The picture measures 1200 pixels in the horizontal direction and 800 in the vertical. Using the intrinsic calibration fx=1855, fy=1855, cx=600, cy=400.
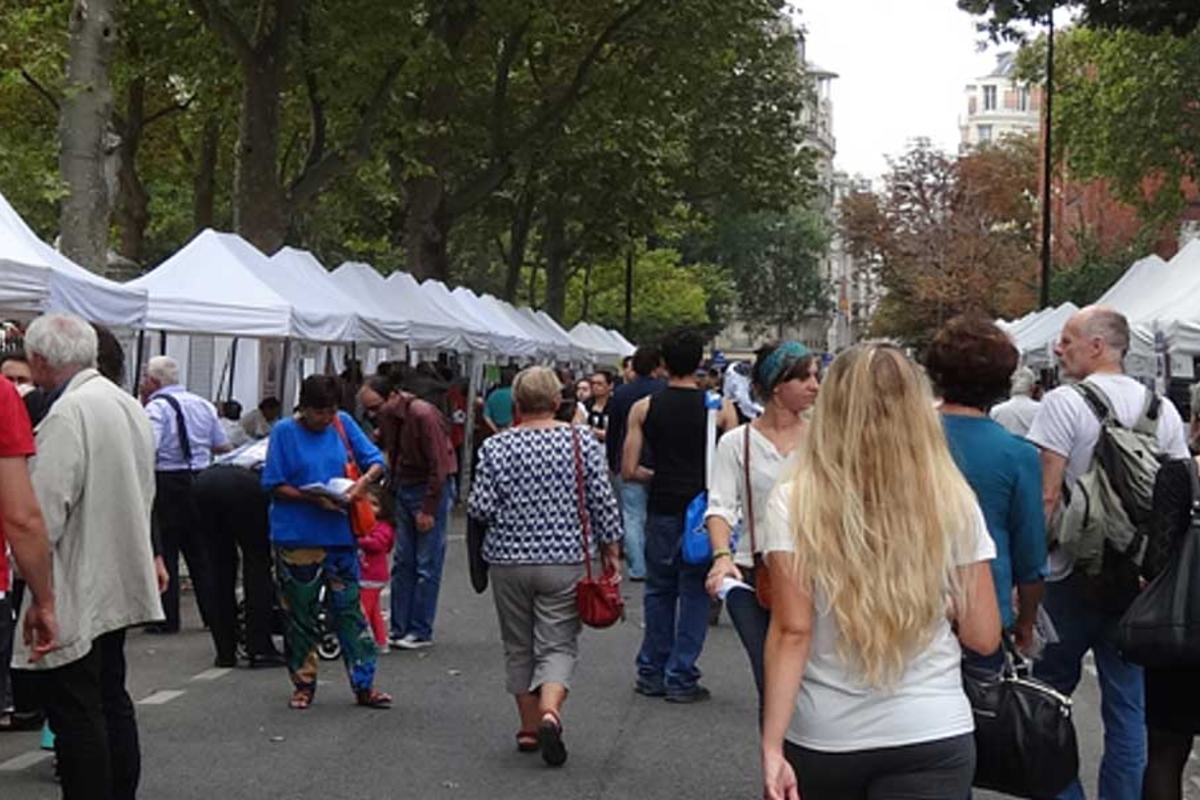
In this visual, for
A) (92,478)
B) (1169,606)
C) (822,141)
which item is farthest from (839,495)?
(822,141)

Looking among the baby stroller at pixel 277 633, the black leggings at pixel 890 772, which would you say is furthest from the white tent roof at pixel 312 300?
the black leggings at pixel 890 772

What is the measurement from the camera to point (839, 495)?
12.8ft

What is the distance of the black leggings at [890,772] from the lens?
149 inches

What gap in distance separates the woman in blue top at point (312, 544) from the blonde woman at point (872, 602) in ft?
17.5

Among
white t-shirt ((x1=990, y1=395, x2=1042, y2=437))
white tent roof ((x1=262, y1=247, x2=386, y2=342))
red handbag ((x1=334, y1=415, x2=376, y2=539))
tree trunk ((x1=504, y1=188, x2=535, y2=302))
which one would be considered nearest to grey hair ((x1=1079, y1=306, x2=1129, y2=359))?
red handbag ((x1=334, y1=415, x2=376, y2=539))

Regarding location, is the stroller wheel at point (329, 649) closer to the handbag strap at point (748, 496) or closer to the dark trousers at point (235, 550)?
the dark trousers at point (235, 550)

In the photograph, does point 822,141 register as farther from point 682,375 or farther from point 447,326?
point 682,375

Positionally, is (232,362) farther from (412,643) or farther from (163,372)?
(412,643)

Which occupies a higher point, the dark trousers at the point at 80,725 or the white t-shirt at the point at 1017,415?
the white t-shirt at the point at 1017,415

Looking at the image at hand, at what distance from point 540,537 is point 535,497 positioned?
17 centimetres

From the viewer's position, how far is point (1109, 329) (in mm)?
6332

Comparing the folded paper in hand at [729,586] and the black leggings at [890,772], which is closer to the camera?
the black leggings at [890,772]

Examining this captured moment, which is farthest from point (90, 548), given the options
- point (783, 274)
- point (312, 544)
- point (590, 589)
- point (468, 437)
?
point (783, 274)

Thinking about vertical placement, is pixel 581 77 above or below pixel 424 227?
above
